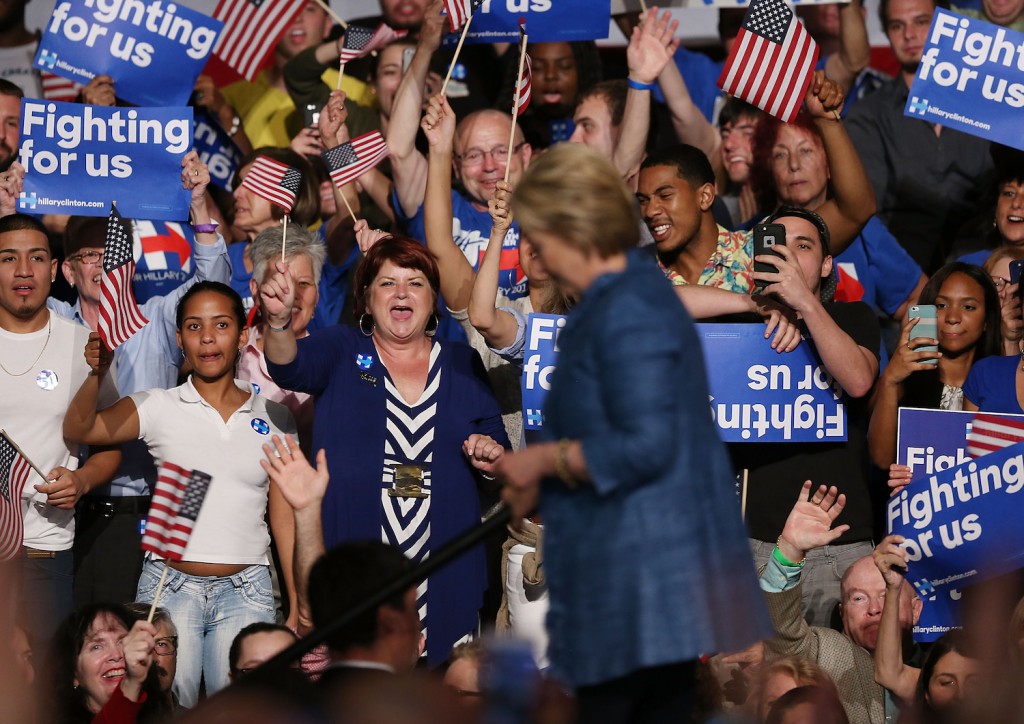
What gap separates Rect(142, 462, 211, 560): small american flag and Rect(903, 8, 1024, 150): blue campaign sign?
3393 mm

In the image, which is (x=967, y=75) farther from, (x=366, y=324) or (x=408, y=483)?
(x=408, y=483)

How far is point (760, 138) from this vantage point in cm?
720

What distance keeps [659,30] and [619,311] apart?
367 cm

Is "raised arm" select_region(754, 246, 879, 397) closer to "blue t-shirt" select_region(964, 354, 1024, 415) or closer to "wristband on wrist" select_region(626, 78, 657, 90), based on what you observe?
"blue t-shirt" select_region(964, 354, 1024, 415)

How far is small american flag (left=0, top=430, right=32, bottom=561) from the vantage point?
5742 mm

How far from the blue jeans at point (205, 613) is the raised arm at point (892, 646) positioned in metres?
2.17

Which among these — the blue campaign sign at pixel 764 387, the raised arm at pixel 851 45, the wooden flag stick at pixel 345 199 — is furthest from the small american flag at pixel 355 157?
the raised arm at pixel 851 45

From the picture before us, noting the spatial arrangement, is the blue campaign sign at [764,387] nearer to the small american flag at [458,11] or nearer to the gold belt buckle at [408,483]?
the gold belt buckle at [408,483]

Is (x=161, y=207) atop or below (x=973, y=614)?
atop

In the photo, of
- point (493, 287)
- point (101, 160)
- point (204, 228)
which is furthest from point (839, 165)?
point (101, 160)

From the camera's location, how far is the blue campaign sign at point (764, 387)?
5.81 m

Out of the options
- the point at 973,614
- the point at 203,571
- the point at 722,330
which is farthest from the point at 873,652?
the point at 203,571

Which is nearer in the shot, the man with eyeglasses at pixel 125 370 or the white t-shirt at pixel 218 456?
the white t-shirt at pixel 218 456

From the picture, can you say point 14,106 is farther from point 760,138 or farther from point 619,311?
point 619,311
